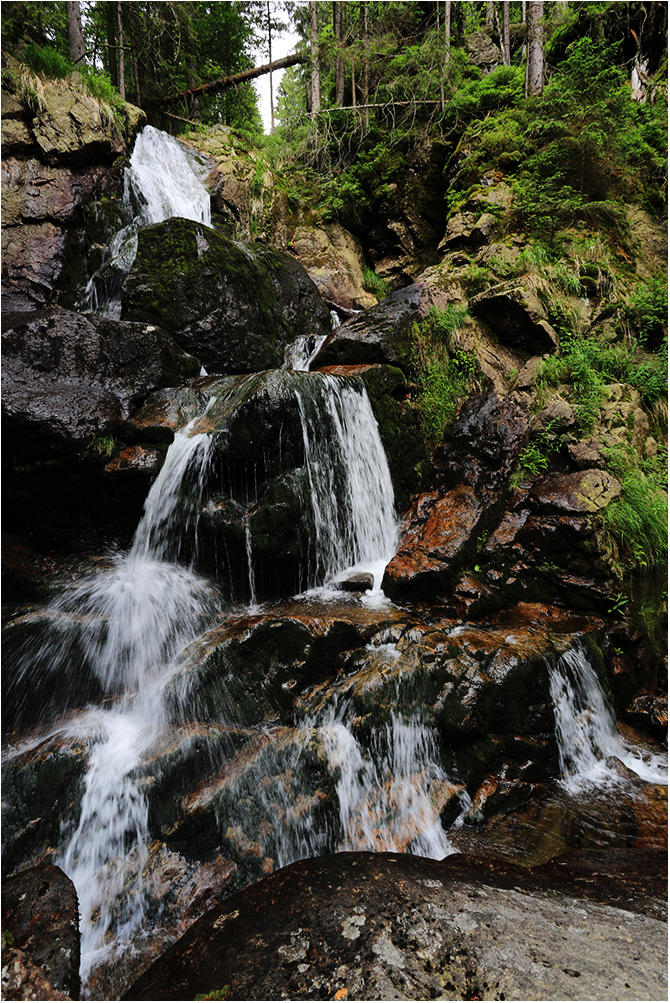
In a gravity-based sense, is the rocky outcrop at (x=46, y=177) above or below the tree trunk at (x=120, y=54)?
below

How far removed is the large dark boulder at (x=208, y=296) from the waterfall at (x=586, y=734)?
20.1 feet

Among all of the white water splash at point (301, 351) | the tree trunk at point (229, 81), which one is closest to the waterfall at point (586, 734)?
the white water splash at point (301, 351)

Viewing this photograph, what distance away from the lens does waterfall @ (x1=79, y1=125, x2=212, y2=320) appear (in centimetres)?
726

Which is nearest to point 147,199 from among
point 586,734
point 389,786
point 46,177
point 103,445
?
point 46,177

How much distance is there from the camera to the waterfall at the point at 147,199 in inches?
286

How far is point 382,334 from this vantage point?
22.8 feet

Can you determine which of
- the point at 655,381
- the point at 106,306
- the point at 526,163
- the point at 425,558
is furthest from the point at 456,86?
the point at 425,558

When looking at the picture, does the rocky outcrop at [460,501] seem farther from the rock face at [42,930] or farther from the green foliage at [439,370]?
the rock face at [42,930]

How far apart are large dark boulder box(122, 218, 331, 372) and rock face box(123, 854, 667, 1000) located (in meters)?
6.60

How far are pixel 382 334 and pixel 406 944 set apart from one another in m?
6.66

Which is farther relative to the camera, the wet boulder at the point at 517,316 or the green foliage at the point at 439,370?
the wet boulder at the point at 517,316

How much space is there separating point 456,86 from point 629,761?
14181 mm

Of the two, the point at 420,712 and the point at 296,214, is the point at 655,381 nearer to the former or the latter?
the point at 420,712

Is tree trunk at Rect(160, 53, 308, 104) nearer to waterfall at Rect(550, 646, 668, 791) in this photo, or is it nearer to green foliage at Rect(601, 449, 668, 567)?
green foliage at Rect(601, 449, 668, 567)
